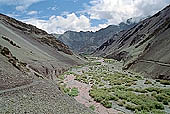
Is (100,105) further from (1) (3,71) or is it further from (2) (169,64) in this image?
(2) (169,64)

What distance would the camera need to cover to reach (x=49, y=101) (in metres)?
16.9

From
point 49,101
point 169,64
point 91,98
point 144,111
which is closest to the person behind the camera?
point 49,101

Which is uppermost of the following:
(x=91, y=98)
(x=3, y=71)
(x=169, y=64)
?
(x=169, y=64)

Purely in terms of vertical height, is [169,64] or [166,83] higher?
[169,64]

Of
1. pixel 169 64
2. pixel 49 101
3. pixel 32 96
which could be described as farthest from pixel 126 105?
pixel 169 64

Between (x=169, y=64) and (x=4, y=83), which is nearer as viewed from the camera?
(x=4, y=83)

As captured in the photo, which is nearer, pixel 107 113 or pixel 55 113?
→ pixel 55 113

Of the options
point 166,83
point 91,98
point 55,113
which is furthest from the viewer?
point 166,83

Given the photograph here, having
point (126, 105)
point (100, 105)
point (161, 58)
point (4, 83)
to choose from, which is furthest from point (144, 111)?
point (161, 58)

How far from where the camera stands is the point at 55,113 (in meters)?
14.2

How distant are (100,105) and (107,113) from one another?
8.25 ft

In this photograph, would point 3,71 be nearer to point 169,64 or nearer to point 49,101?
point 49,101

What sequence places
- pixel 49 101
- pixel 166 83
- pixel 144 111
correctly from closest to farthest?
pixel 49 101, pixel 144 111, pixel 166 83

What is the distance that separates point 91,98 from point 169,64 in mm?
21078
